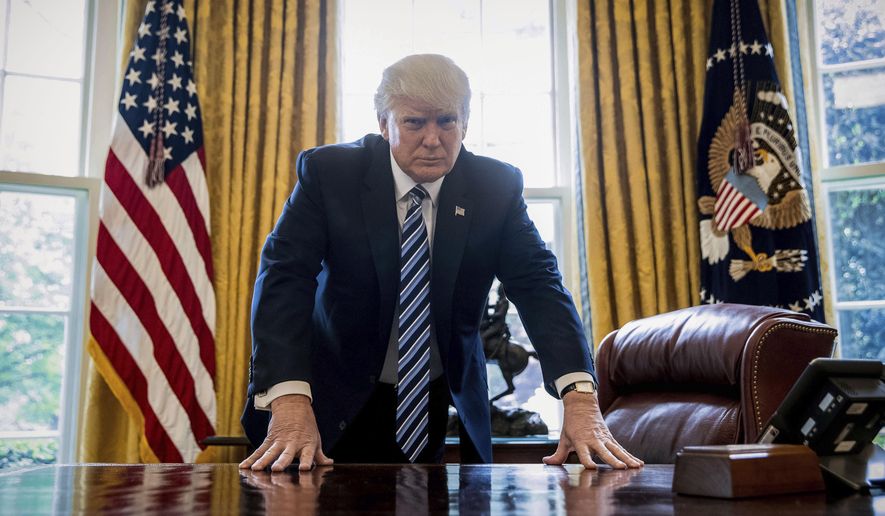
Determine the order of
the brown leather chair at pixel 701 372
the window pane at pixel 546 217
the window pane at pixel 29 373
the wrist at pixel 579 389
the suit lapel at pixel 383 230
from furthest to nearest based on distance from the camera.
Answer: the window pane at pixel 546 217
the window pane at pixel 29 373
the brown leather chair at pixel 701 372
the suit lapel at pixel 383 230
the wrist at pixel 579 389

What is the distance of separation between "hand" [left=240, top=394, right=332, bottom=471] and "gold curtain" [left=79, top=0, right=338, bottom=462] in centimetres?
214

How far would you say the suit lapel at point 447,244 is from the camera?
1864 millimetres

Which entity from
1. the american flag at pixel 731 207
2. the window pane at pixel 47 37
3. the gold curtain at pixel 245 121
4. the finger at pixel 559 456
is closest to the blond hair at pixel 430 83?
the finger at pixel 559 456

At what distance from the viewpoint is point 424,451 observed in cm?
184

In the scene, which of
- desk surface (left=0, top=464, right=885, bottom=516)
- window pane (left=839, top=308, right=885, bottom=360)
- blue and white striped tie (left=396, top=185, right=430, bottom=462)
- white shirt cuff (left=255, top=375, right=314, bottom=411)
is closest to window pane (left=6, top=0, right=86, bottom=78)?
blue and white striped tie (left=396, top=185, right=430, bottom=462)

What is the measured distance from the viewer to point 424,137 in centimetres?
188

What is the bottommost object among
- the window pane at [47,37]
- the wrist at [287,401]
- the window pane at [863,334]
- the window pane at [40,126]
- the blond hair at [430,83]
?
Result: the wrist at [287,401]

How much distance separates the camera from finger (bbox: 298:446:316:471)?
4.44 ft

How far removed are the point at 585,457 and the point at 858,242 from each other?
286 cm

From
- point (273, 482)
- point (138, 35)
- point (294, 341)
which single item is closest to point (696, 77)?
point (138, 35)

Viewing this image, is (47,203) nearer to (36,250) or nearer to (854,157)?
(36,250)

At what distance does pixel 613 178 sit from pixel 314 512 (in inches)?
123

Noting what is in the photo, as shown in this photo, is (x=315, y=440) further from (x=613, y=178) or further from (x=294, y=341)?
(x=613, y=178)

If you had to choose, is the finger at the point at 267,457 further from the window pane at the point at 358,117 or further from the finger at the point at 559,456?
the window pane at the point at 358,117
